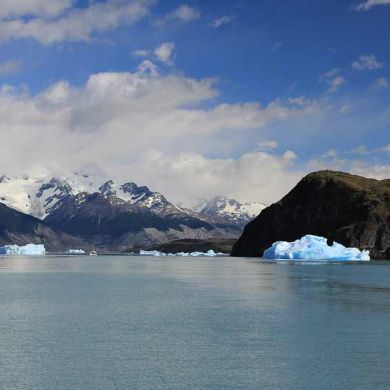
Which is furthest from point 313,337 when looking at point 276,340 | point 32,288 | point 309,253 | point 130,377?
point 309,253

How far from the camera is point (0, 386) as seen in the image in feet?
70.5

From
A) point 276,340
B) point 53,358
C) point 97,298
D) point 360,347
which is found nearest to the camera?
point 53,358

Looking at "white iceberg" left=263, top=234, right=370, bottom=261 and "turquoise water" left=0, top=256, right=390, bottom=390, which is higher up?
"white iceberg" left=263, top=234, right=370, bottom=261

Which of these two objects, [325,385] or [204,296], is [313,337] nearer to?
[325,385]

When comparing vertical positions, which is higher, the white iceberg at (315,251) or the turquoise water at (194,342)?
the white iceberg at (315,251)

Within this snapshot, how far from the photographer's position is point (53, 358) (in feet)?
85.9

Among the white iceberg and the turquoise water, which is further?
the white iceberg

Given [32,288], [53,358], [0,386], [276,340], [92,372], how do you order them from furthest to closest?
1. [32,288]
2. [276,340]
3. [53,358]
4. [92,372]
5. [0,386]

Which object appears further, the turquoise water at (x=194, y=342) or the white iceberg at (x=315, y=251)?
the white iceberg at (x=315, y=251)

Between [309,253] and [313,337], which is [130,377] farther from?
[309,253]

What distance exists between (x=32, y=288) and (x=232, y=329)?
A: 114ft

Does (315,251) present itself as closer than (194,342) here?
No

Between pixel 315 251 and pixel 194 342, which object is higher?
pixel 315 251

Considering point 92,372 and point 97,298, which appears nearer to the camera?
point 92,372
